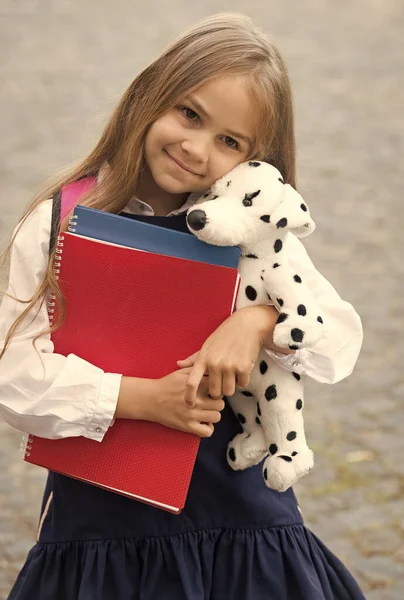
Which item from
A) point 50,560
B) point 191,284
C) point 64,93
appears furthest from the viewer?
point 64,93

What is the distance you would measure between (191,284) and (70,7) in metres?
3.98

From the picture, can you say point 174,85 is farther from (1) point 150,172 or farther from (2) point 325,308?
(2) point 325,308

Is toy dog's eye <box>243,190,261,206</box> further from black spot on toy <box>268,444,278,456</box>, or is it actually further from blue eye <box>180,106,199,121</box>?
black spot on toy <box>268,444,278,456</box>

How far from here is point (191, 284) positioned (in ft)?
4.22

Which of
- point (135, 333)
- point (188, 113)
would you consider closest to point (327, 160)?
point (188, 113)

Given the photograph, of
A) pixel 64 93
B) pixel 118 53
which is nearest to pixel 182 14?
pixel 118 53

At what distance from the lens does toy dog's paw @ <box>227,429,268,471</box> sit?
1366mm

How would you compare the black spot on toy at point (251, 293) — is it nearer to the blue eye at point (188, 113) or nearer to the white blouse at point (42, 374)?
the white blouse at point (42, 374)

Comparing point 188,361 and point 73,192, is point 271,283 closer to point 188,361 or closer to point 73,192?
point 188,361

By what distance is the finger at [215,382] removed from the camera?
4.09 feet

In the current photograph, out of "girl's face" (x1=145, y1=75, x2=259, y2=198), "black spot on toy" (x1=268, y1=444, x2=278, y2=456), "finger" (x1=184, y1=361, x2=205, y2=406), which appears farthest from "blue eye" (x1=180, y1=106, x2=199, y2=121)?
"black spot on toy" (x1=268, y1=444, x2=278, y2=456)

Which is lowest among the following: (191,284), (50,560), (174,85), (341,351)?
(50,560)

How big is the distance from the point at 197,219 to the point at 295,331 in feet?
0.63

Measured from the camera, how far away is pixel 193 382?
1239 mm
